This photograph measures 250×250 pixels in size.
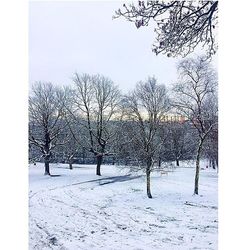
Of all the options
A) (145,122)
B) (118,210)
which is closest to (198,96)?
(145,122)

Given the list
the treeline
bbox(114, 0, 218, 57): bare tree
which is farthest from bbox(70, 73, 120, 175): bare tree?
bbox(114, 0, 218, 57): bare tree

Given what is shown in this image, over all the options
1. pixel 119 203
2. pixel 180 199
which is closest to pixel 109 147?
pixel 119 203

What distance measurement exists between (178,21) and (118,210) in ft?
3.26

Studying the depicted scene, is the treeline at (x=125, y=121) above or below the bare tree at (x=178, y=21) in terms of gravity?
below

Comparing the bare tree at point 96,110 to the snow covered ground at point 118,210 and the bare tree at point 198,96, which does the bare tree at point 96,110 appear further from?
the bare tree at point 198,96

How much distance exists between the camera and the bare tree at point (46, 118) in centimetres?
192

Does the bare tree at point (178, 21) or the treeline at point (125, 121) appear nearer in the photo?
the bare tree at point (178, 21)

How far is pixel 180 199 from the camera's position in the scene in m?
1.90

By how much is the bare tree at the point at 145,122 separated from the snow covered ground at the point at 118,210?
0.37ft

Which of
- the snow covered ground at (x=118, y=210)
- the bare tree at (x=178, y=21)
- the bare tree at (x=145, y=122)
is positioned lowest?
the snow covered ground at (x=118, y=210)

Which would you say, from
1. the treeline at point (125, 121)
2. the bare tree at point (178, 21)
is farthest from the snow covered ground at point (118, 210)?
the bare tree at point (178, 21)

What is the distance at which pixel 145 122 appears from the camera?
76.2 inches
